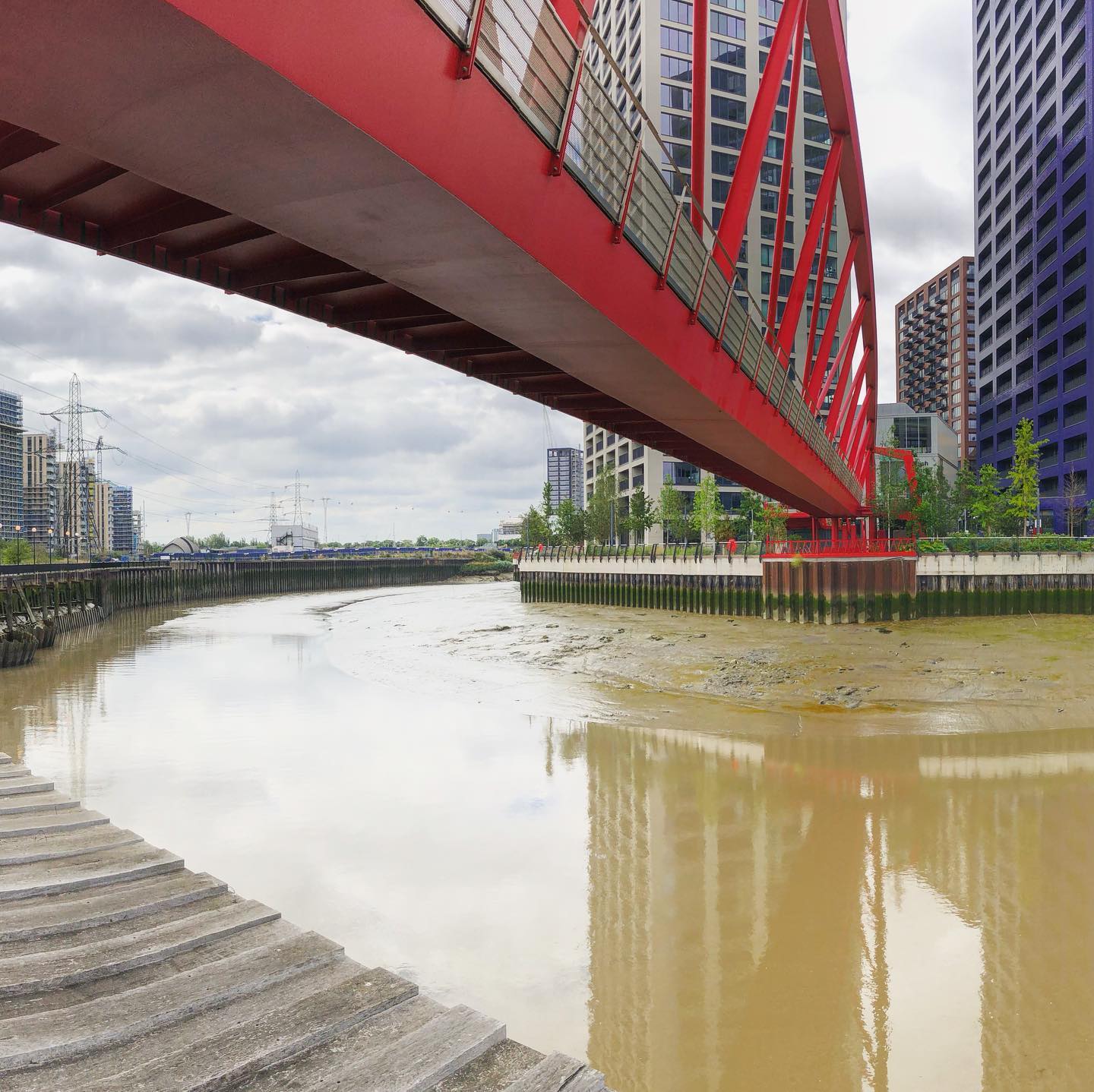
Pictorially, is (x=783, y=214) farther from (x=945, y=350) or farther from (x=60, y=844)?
(x=945, y=350)

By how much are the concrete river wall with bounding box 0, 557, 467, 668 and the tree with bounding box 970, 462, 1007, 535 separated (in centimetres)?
6418

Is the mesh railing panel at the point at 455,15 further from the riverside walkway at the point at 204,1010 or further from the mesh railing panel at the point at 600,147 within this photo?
the riverside walkway at the point at 204,1010

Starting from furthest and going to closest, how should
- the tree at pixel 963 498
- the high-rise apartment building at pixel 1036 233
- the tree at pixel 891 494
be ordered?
the tree at pixel 963 498 → the high-rise apartment building at pixel 1036 233 → the tree at pixel 891 494

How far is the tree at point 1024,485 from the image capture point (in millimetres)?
67000

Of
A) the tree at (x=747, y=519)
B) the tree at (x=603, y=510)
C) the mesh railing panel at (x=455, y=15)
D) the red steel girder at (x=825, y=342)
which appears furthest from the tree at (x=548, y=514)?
the mesh railing panel at (x=455, y=15)

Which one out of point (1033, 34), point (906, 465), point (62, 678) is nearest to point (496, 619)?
point (62, 678)

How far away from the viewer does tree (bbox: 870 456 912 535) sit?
67.8m

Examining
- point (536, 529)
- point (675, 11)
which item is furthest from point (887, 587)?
point (536, 529)

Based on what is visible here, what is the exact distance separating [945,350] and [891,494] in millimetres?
103981

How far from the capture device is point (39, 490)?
124 m

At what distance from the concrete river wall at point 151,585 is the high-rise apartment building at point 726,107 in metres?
34.7

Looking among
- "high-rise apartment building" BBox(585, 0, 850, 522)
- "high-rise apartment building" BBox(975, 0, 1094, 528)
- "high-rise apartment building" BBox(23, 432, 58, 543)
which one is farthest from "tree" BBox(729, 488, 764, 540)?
"high-rise apartment building" BBox(23, 432, 58, 543)

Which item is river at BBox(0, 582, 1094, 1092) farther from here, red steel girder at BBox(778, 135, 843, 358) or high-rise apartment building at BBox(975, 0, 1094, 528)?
high-rise apartment building at BBox(975, 0, 1094, 528)

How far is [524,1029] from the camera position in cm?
584
